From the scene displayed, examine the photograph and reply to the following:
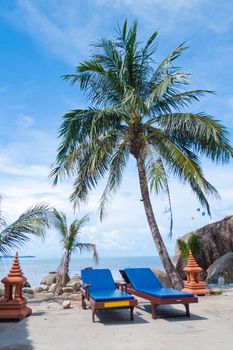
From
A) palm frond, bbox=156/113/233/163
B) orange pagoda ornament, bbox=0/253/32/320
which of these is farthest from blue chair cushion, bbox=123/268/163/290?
palm frond, bbox=156/113/233/163

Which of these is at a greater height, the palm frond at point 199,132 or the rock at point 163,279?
the palm frond at point 199,132

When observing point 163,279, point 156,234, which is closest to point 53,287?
point 163,279

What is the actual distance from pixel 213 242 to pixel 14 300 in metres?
11.6

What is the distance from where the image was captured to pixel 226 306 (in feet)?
25.5

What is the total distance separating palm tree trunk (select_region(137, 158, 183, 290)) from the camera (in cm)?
1020

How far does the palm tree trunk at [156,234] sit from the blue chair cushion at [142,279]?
2.16 m

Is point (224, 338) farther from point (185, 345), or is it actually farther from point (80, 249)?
point (80, 249)

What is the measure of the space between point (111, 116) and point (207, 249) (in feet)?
28.4

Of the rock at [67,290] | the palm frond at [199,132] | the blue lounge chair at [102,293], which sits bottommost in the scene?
the rock at [67,290]

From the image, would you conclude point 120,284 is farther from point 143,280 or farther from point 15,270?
point 15,270

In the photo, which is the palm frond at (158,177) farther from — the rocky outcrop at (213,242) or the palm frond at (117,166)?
the rocky outcrop at (213,242)

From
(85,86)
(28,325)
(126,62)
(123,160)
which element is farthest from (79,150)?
(28,325)

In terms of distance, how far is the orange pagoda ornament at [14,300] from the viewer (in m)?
6.77

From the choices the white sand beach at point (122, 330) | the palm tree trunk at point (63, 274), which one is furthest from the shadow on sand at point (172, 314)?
the palm tree trunk at point (63, 274)
